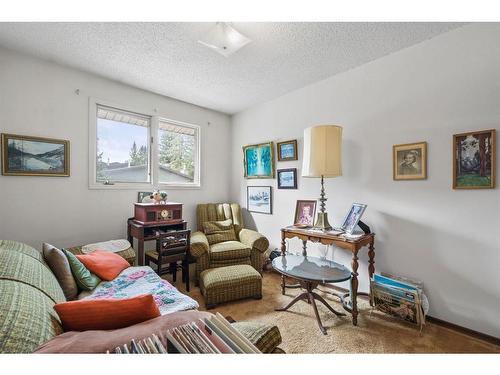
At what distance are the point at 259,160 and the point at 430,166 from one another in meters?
2.10

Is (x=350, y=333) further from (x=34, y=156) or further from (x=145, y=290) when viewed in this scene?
(x=34, y=156)

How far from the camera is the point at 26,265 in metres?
1.26

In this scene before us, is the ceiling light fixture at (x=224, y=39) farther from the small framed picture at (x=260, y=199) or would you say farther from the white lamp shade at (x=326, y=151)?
the small framed picture at (x=260, y=199)

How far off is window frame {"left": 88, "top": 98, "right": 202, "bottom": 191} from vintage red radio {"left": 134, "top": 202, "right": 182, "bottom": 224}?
0.42 metres

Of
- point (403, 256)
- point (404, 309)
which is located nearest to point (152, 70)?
point (403, 256)

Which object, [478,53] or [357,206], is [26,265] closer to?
[357,206]

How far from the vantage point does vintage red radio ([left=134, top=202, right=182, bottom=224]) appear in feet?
8.47

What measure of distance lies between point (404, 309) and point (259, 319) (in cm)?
126

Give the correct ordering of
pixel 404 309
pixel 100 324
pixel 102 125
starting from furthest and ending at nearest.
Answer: pixel 102 125 → pixel 404 309 → pixel 100 324

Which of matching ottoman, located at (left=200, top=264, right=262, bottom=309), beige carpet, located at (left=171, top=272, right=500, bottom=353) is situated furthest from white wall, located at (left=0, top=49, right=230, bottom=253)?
beige carpet, located at (left=171, top=272, right=500, bottom=353)

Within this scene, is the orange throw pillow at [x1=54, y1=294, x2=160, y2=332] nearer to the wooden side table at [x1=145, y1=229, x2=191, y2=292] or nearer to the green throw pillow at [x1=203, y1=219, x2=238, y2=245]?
the wooden side table at [x1=145, y1=229, x2=191, y2=292]

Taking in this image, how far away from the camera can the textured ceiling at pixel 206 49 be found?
1840 millimetres

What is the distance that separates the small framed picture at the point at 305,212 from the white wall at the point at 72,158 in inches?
85.5

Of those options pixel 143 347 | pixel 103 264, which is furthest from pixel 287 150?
pixel 143 347
